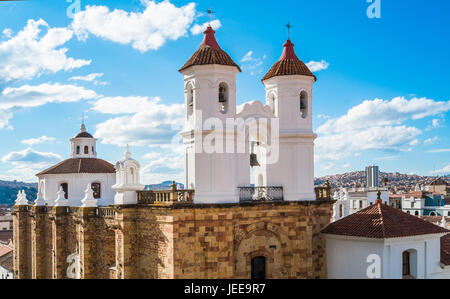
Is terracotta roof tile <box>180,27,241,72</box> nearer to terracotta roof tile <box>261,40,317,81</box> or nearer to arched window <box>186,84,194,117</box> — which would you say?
arched window <box>186,84,194,117</box>

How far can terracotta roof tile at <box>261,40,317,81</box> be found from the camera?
24812 mm

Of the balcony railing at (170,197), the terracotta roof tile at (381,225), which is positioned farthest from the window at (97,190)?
the terracotta roof tile at (381,225)

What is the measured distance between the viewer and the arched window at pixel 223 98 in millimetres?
22906

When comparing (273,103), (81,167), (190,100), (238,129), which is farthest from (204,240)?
(81,167)

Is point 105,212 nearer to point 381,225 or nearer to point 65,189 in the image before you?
point 65,189

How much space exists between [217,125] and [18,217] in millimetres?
23654

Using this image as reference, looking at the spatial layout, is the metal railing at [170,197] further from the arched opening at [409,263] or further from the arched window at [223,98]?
the arched opening at [409,263]

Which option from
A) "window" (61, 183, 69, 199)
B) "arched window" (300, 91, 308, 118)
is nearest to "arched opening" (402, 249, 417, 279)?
"arched window" (300, 91, 308, 118)

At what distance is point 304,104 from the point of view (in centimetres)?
2548

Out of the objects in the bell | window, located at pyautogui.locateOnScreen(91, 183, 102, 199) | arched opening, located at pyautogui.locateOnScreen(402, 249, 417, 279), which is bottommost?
arched opening, located at pyautogui.locateOnScreen(402, 249, 417, 279)

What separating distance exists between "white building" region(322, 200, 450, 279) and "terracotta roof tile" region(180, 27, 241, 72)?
1013 cm

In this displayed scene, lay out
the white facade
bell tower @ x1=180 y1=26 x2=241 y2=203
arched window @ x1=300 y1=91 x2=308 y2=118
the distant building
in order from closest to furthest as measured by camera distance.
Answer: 1. bell tower @ x1=180 y1=26 x2=241 y2=203
2. the white facade
3. arched window @ x1=300 y1=91 x2=308 y2=118
4. the distant building
